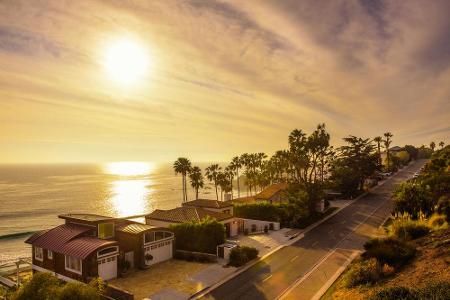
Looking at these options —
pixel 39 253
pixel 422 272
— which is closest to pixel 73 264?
pixel 39 253

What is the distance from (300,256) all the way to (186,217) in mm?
16932

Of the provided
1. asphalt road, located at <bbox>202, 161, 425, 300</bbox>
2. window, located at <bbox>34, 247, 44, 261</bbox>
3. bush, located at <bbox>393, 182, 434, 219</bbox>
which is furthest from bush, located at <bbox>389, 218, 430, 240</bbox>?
window, located at <bbox>34, 247, 44, 261</bbox>

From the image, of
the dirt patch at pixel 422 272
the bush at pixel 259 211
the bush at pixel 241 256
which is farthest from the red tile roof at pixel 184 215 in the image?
the dirt patch at pixel 422 272

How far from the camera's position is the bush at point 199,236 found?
133 feet

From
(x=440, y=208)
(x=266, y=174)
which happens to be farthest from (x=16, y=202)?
(x=440, y=208)

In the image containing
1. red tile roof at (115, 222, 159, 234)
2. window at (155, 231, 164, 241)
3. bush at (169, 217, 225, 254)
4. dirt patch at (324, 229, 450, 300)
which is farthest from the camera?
bush at (169, 217, 225, 254)

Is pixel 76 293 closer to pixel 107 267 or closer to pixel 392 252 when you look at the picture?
pixel 107 267

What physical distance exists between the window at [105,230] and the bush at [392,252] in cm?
2729

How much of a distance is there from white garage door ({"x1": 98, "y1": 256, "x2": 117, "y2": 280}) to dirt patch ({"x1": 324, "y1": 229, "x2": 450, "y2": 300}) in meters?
21.2

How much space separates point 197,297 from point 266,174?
8910 cm

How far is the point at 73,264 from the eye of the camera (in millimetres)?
33688

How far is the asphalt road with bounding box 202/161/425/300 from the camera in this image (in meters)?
29.5

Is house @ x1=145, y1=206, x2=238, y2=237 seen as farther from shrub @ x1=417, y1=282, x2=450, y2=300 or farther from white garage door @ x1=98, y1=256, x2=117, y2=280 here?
shrub @ x1=417, y1=282, x2=450, y2=300

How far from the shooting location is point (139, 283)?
32.3 metres
